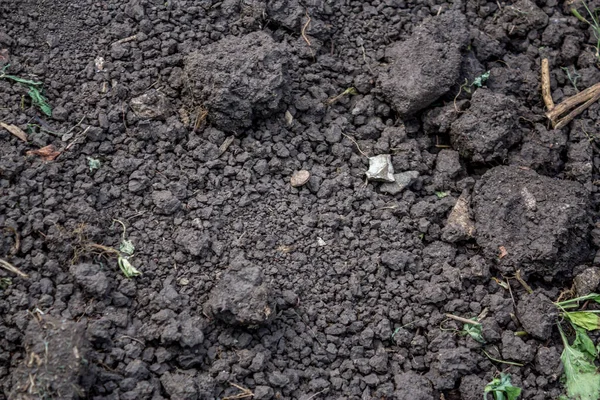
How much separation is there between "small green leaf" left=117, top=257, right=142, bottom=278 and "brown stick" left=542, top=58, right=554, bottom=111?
2305mm

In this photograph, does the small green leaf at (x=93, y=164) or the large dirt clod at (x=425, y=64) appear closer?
the small green leaf at (x=93, y=164)

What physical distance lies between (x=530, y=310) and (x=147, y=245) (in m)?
1.81

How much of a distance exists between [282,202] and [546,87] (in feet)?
5.26

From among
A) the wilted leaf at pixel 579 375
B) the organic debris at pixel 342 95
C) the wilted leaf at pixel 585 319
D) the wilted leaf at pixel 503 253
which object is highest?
the organic debris at pixel 342 95

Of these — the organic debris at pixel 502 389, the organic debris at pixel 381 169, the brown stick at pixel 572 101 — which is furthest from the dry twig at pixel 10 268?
the brown stick at pixel 572 101

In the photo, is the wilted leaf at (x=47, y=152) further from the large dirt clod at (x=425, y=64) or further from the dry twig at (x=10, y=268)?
the large dirt clod at (x=425, y=64)

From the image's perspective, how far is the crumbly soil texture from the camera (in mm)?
2814

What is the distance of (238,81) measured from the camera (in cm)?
310

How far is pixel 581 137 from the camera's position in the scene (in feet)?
11.2

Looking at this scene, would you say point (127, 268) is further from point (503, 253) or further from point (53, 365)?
point (503, 253)

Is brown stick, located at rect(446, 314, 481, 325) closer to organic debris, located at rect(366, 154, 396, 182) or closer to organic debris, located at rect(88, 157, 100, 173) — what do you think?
organic debris, located at rect(366, 154, 396, 182)

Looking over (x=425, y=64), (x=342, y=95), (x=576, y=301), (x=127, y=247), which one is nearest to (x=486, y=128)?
(x=425, y=64)

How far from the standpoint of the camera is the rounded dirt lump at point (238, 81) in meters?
3.10

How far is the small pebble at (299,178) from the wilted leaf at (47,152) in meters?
1.12
